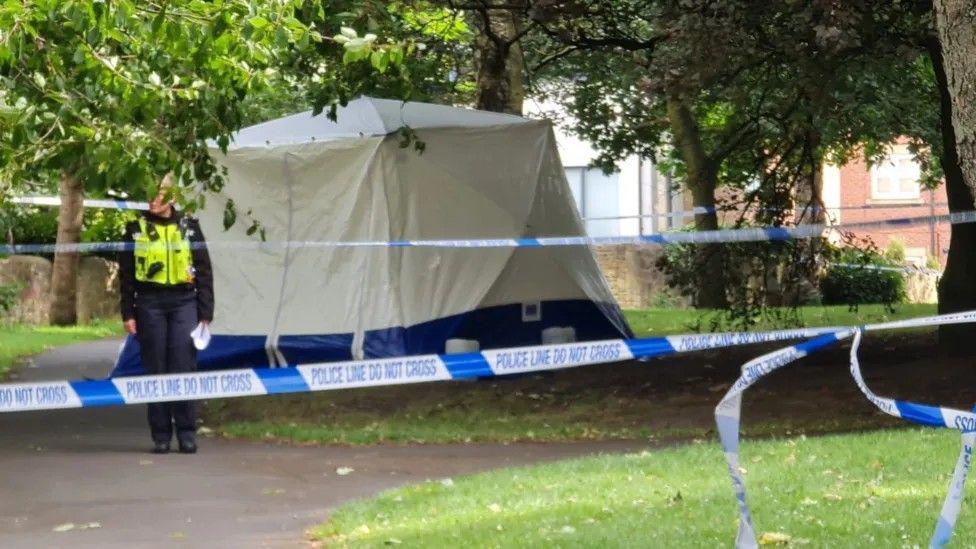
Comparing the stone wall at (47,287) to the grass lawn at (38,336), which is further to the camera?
the stone wall at (47,287)

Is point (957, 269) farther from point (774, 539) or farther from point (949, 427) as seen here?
point (949, 427)

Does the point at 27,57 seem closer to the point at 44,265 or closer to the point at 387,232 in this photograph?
the point at 387,232

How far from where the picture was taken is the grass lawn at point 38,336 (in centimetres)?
2184

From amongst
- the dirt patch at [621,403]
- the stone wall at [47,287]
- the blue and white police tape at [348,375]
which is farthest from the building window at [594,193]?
the blue and white police tape at [348,375]

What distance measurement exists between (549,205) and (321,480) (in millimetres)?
7181

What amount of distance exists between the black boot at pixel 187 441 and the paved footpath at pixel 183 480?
10 centimetres

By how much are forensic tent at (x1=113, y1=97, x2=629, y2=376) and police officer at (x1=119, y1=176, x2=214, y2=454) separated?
4561 millimetres

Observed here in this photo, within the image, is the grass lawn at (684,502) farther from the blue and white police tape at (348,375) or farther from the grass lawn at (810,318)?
the grass lawn at (810,318)

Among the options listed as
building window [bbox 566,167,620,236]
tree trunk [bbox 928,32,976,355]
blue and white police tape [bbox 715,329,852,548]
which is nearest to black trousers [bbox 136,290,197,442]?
blue and white police tape [bbox 715,329,852,548]

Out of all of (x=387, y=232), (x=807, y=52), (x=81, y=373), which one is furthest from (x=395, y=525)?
(x=81, y=373)

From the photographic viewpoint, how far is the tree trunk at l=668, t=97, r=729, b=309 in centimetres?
1669

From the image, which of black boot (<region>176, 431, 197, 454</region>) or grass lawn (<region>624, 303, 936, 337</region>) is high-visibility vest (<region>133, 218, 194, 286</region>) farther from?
grass lawn (<region>624, 303, 936, 337</region>)

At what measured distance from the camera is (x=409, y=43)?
31.2 feet

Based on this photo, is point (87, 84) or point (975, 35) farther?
point (87, 84)
